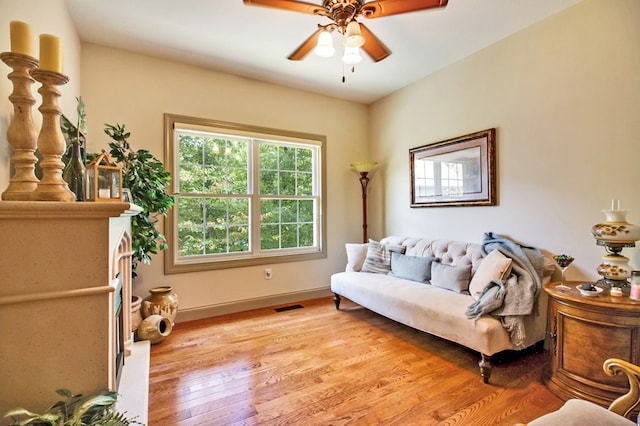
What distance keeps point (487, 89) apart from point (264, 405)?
3.39 m

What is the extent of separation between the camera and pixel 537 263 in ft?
7.64

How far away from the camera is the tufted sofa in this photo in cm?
206

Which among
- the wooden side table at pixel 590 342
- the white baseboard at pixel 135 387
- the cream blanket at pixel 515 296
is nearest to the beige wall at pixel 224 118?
the white baseboard at pixel 135 387

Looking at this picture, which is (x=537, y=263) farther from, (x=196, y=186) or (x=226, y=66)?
(x=226, y=66)

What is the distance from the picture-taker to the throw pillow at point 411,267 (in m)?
3.00

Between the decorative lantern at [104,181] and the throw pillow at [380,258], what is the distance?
2636 mm

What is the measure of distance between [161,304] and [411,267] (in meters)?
2.57

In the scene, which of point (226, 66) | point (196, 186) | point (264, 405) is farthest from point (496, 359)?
point (226, 66)

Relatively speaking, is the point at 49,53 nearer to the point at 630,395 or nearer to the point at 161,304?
the point at 161,304

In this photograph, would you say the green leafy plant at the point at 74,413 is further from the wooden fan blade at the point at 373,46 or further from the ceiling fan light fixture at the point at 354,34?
the wooden fan blade at the point at 373,46

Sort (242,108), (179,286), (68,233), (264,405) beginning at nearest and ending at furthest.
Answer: (68,233) → (264,405) → (179,286) → (242,108)

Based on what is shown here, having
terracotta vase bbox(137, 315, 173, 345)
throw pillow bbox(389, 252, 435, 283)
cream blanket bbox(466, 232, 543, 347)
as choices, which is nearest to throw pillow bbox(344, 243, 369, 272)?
throw pillow bbox(389, 252, 435, 283)

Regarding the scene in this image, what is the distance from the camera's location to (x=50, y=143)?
3.76ft

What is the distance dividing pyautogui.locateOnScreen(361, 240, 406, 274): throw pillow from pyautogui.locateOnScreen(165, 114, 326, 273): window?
31.5 inches
